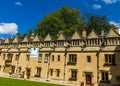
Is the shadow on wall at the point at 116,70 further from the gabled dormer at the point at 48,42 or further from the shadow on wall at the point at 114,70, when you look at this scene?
the gabled dormer at the point at 48,42

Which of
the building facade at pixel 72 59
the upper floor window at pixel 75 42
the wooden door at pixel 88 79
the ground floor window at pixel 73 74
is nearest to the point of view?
the building facade at pixel 72 59

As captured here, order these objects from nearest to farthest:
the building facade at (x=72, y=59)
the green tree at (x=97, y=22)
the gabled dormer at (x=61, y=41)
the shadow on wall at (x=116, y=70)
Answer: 1. the shadow on wall at (x=116, y=70)
2. the building facade at (x=72, y=59)
3. the gabled dormer at (x=61, y=41)
4. the green tree at (x=97, y=22)

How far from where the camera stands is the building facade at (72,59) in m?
35.4

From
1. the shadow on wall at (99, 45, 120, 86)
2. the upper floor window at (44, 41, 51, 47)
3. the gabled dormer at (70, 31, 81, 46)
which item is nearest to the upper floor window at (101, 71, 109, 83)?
the shadow on wall at (99, 45, 120, 86)

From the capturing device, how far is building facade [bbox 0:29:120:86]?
116 ft

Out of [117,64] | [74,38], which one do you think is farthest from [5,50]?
[117,64]

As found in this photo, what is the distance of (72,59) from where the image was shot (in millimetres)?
40438

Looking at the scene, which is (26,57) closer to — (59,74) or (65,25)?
(59,74)

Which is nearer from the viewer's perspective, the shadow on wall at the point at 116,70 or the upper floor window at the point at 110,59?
the shadow on wall at the point at 116,70

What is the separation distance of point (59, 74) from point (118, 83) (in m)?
13.0

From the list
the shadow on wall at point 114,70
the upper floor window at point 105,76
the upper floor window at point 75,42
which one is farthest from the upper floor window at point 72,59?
the shadow on wall at point 114,70

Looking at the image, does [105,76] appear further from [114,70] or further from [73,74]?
[73,74]

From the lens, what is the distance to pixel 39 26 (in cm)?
6844

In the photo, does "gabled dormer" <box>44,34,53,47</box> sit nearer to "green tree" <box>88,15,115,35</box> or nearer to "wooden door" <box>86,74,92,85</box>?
"wooden door" <box>86,74,92,85</box>
